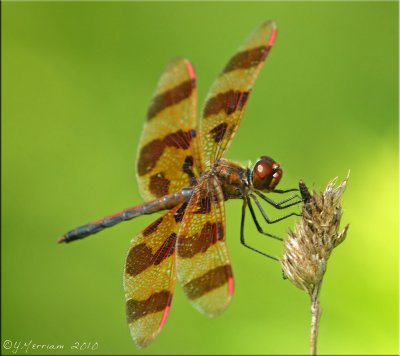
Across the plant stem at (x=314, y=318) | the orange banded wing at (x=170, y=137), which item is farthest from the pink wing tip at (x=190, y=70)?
the plant stem at (x=314, y=318)

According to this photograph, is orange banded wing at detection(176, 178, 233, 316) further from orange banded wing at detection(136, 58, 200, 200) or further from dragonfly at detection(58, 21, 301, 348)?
orange banded wing at detection(136, 58, 200, 200)

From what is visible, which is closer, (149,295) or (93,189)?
(149,295)

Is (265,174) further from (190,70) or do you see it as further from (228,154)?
(228,154)

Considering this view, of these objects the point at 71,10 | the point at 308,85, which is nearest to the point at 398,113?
the point at 308,85

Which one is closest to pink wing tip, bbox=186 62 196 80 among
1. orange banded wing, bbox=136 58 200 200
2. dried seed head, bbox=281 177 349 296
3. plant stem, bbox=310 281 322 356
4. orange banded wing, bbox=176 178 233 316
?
orange banded wing, bbox=136 58 200 200

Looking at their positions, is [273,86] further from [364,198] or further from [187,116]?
[187,116]

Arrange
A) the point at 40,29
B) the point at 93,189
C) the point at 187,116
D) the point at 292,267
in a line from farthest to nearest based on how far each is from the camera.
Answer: the point at 40,29
the point at 93,189
the point at 187,116
the point at 292,267

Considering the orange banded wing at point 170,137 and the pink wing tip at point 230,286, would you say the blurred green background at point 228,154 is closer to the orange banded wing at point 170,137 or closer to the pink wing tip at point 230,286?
the orange banded wing at point 170,137
